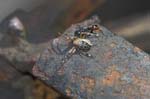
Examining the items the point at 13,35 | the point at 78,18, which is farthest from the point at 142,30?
the point at 13,35

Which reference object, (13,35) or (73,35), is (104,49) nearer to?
(73,35)

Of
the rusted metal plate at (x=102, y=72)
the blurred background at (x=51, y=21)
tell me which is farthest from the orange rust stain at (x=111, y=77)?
the blurred background at (x=51, y=21)

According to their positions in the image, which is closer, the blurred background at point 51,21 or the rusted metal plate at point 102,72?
the rusted metal plate at point 102,72

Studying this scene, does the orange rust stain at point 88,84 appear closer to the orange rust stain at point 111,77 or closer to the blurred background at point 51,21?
the orange rust stain at point 111,77

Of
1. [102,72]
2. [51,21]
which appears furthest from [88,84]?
[51,21]

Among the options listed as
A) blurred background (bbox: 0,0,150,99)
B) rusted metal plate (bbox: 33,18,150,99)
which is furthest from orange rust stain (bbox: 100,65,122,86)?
blurred background (bbox: 0,0,150,99)

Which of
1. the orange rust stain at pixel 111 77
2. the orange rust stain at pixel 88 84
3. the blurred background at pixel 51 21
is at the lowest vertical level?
the orange rust stain at pixel 88 84
